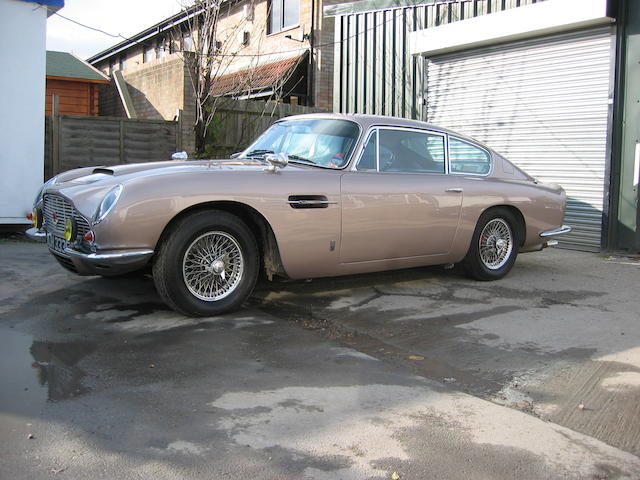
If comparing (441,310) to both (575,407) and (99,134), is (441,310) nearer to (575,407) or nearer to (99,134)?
(575,407)

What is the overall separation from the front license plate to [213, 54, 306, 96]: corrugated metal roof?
9783 mm

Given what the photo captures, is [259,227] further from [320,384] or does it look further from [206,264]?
[320,384]

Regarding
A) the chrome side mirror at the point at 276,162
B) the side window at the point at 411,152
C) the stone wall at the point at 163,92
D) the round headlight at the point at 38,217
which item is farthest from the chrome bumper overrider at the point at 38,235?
the stone wall at the point at 163,92

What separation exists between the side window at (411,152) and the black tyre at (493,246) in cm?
79

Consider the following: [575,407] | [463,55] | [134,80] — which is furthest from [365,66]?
[575,407]

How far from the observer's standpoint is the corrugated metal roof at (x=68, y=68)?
21.8m

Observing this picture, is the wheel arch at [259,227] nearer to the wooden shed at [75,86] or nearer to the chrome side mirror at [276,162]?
the chrome side mirror at [276,162]

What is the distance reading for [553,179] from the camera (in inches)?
395

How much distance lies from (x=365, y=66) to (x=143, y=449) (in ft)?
38.0

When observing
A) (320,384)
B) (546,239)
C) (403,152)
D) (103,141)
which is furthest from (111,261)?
(103,141)

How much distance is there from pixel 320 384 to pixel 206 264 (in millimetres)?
1647

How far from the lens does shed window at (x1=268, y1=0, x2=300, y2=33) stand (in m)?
19.6

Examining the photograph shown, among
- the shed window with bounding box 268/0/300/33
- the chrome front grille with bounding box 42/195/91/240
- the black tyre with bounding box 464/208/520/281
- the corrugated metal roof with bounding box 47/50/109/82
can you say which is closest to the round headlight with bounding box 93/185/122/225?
the chrome front grille with bounding box 42/195/91/240

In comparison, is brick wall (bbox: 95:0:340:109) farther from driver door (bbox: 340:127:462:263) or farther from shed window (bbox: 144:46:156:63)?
driver door (bbox: 340:127:462:263)
